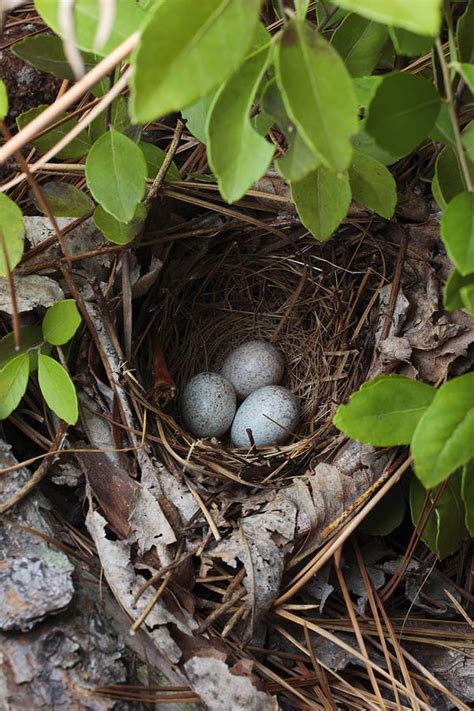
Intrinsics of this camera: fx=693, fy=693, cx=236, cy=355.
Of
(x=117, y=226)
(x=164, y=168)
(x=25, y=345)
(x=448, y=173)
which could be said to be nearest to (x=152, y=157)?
(x=164, y=168)

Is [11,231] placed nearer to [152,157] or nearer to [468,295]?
[152,157]

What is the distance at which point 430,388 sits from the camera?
0.94 m

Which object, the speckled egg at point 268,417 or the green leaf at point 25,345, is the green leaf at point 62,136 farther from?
the speckled egg at point 268,417

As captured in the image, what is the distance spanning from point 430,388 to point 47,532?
0.63 metres

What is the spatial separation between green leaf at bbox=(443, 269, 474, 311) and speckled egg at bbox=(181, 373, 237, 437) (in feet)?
2.85

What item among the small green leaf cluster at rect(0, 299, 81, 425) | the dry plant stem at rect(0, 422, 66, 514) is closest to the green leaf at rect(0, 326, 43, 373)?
the small green leaf cluster at rect(0, 299, 81, 425)

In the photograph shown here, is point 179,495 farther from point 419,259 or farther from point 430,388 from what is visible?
point 419,259

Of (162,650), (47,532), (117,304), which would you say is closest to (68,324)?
(117,304)

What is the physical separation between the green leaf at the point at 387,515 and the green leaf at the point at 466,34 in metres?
0.74

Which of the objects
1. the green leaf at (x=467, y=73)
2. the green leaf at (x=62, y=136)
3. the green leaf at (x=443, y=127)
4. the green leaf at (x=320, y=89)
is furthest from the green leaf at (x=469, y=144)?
the green leaf at (x=62, y=136)

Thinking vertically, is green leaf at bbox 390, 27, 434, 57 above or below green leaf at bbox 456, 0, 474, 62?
above

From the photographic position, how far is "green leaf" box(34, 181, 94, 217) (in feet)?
4.10

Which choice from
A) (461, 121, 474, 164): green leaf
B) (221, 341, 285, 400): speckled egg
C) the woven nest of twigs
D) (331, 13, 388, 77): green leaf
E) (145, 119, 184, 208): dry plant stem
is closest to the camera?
(461, 121, 474, 164): green leaf

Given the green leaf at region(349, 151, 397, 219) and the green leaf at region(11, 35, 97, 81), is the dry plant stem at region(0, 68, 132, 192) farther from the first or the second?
the green leaf at region(349, 151, 397, 219)
